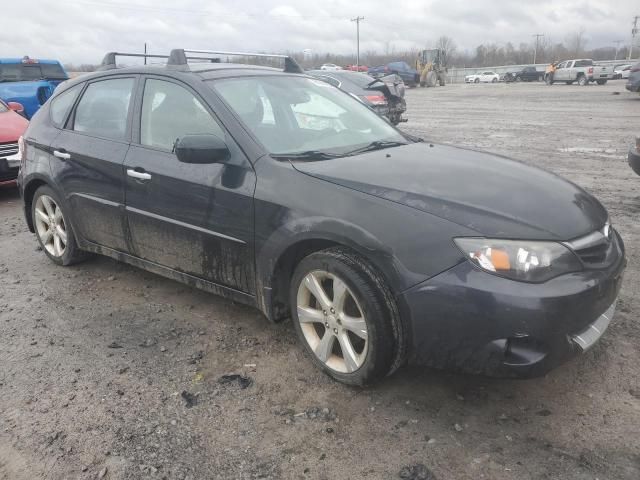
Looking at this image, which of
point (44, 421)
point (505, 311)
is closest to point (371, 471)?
point (505, 311)

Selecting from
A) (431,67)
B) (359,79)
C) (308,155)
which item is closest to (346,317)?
(308,155)

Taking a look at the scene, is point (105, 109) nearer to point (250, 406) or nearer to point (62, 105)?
point (62, 105)

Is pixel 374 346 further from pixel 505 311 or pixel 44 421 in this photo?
pixel 44 421

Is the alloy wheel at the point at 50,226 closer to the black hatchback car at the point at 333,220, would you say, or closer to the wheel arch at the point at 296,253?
the black hatchback car at the point at 333,220

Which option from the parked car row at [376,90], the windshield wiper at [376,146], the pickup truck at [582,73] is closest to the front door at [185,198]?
the windshield wiper at [376,146]

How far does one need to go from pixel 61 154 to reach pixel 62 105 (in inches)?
21.0

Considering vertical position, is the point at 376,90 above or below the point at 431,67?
below

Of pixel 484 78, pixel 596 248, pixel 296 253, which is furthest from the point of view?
pixel 484 78

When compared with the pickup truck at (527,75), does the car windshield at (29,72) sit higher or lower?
lower

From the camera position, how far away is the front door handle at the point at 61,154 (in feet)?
14.2

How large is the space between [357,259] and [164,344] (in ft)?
4.94

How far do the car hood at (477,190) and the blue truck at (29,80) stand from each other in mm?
10567

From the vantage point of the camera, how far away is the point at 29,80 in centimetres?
1265

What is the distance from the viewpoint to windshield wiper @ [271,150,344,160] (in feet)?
10.5
